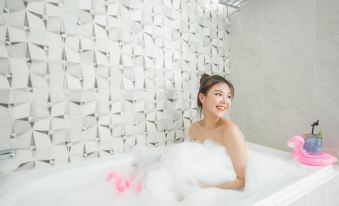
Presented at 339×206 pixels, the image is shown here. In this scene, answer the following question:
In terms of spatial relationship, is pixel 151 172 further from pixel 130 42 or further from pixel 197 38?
pixel 197 38

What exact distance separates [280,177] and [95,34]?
132cm

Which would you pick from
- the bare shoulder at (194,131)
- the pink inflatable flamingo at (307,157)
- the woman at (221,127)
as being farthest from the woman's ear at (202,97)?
the pink inflatable flamingo at (307,157)

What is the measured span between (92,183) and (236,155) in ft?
2.67

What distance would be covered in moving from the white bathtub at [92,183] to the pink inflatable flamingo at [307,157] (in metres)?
0.04

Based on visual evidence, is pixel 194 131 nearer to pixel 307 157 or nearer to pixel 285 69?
pixel 307 157

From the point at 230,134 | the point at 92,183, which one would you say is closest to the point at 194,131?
the point at 230,134

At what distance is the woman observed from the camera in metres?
0.98

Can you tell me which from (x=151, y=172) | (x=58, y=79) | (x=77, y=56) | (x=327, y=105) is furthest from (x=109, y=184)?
(x=327, y=105)

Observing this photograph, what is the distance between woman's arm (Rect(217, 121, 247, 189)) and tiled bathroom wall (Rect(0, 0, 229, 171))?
61cm

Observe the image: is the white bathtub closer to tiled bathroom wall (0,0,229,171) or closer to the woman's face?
tiled bathroom wall (0,0,229,171)

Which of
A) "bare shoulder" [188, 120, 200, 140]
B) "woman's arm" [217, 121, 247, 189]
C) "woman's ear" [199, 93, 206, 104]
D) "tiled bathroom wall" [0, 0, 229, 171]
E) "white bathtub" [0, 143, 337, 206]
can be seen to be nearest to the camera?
"white bathtub" [0, 143, 337, 206]

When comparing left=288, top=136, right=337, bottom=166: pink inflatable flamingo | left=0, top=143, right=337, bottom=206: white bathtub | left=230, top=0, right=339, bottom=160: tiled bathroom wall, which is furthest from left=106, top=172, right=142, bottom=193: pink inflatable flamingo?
left=230, top=0, right=339, bottom=160: tiled bathroom wall

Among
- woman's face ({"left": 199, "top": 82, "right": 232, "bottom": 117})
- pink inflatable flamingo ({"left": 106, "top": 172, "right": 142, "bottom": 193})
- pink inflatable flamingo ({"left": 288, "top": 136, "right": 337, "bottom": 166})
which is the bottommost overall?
pink inflatable flamingo ({"left": 106, "top": 172, "right": 142, "bottom": 193})

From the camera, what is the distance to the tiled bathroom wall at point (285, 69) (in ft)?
3.75
